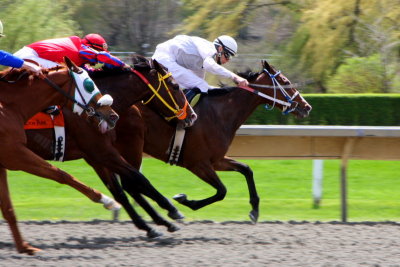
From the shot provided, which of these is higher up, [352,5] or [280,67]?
[352,5]

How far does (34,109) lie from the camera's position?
19.3 feet

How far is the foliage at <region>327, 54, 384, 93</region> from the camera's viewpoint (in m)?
17.0

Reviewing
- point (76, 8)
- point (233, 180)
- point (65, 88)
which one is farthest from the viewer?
point (76, 8)

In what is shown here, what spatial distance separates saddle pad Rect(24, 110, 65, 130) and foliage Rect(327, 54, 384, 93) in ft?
37.8

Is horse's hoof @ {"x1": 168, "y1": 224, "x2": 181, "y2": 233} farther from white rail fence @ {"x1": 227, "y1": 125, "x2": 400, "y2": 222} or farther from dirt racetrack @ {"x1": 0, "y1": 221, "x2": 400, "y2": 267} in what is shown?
white rail fence @ {"x1": 227, "y1": 125, "x2": 400, "y2": 222}

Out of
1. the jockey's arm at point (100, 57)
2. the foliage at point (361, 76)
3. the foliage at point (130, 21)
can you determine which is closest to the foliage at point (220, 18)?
the foliage at point (361, 76)

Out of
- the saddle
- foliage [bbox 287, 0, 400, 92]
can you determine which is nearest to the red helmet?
the saddle

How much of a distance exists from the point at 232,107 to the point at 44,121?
2.17 meters

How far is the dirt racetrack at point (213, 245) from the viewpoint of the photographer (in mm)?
5598

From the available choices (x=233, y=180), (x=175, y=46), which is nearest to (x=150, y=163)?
(x=233, y=180)

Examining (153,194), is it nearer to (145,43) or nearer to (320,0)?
(320,0)

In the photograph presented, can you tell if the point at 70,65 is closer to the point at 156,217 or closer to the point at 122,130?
the point at 122,130

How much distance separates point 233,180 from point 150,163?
3.95 feet

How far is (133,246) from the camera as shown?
6266 mm
